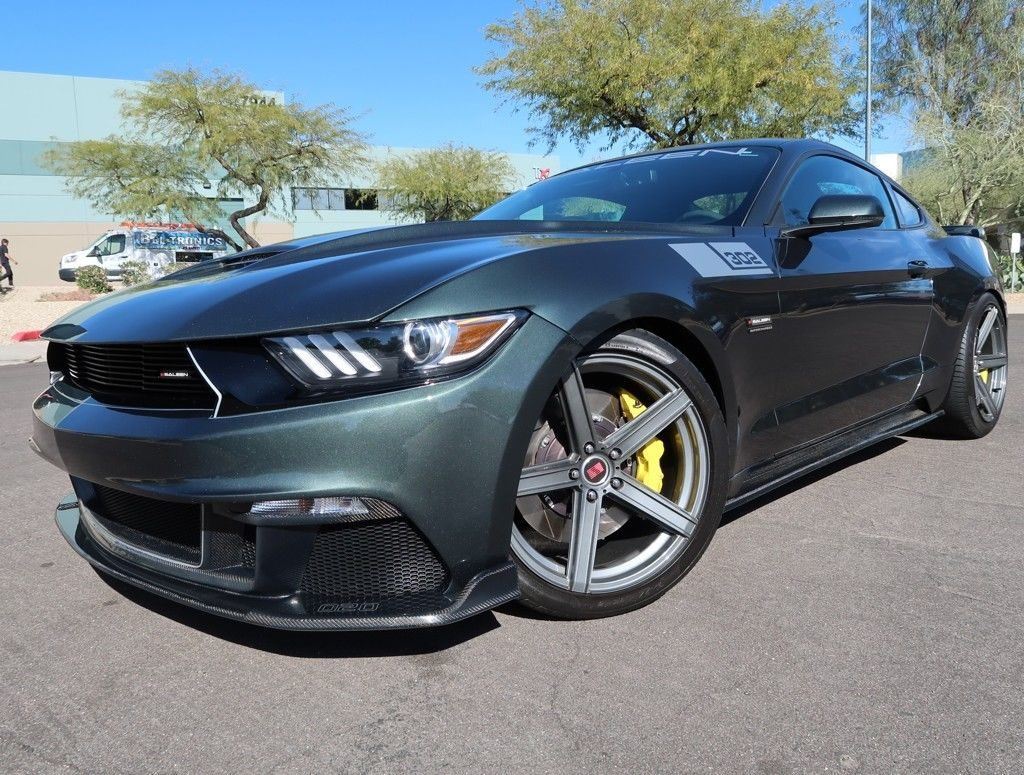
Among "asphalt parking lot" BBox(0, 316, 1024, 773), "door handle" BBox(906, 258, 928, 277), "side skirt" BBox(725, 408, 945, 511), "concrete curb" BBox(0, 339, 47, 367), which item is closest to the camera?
"asphalt parking lot" BBox(0, 316, 1024, 773)

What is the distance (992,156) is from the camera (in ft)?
76.2

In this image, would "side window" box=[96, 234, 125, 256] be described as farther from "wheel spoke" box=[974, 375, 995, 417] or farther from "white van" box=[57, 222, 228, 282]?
"wheel spoke" box=[974, 375, 995, 417]

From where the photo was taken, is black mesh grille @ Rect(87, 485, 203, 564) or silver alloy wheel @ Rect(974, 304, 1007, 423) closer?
black mesh grille @ Rect(87, 485, 203, 564)

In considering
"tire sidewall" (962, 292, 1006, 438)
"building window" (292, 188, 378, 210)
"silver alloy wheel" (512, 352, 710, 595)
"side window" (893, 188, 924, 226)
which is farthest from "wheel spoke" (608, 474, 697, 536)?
"building window" (292, 188, 378, 210)

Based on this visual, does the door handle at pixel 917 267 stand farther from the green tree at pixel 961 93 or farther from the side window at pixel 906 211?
the green tree at pixel 961 93

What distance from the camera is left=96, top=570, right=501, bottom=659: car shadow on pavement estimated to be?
2.17 metres

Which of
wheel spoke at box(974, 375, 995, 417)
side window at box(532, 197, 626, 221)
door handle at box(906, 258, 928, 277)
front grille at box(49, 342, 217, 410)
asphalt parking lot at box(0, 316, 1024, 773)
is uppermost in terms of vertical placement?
side window at box(532, 197, 626, 221)

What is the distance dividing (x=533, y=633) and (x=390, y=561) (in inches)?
22.8

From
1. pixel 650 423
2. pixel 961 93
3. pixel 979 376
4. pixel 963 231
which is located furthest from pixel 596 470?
pixel 961 93

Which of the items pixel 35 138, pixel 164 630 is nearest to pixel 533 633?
pixel 164 630

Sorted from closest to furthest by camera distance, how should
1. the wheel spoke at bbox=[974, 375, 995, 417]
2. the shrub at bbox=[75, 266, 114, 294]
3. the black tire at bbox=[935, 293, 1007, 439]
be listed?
1. the black tire at bbox=[935, 293, 1007, 439]
2. the wheel spoke at bbox=[974, 375, 995, 417]
3. the shrub at bbox=[75, 266, 114, 294]

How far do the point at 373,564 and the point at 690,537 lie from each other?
0.98m

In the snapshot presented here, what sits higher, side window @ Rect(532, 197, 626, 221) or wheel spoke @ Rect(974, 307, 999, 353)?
side window @ Rect(532, 197, 626, 221)

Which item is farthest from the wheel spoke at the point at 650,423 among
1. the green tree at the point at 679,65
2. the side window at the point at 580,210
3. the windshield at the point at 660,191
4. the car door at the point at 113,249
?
the car door at the point at 113,249
